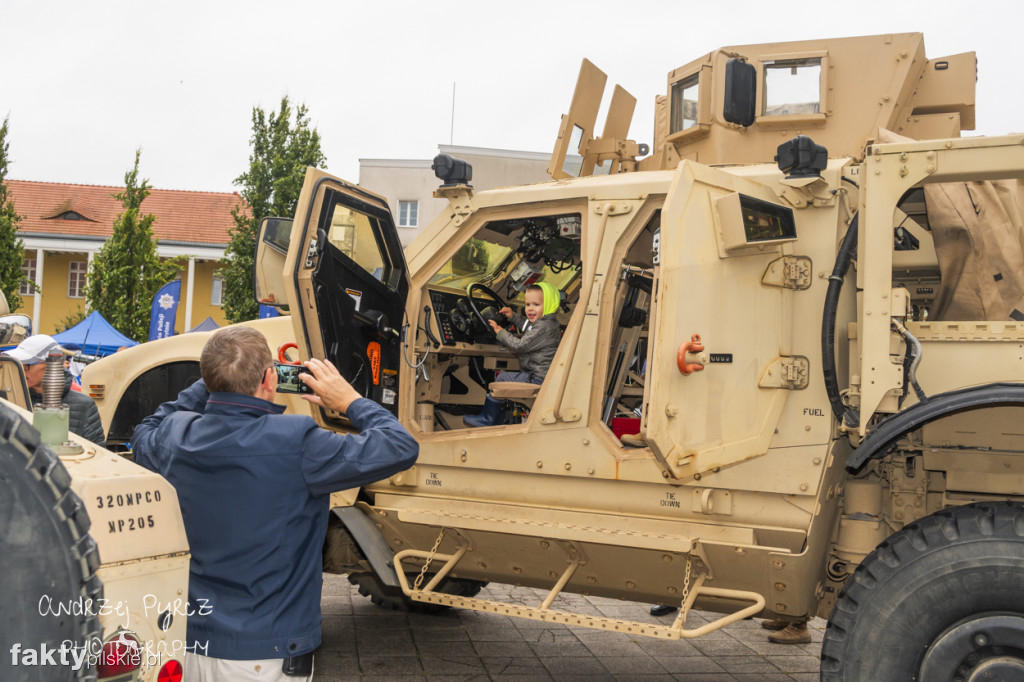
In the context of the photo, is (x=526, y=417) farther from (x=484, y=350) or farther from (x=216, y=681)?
(x=216, y=681)

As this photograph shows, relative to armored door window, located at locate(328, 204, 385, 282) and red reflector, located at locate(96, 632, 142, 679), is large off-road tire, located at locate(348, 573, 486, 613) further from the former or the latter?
red reflector, located at locate(96, 632, 142, 679)

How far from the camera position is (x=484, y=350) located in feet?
18.0

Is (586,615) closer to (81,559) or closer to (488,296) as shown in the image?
(488,296)

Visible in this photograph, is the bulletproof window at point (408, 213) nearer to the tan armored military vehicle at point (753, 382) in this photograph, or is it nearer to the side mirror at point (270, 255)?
the tan armored military vehicle at point (753, 382)

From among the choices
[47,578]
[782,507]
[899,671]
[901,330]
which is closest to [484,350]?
[782,507]

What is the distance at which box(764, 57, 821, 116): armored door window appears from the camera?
5223 mm

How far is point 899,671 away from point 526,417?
6.83 ft

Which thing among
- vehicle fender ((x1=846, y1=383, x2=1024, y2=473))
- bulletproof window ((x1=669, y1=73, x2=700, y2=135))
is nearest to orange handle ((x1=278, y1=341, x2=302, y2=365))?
bulletproof window ((x1=669, y1=73, x2=700, y2=135))

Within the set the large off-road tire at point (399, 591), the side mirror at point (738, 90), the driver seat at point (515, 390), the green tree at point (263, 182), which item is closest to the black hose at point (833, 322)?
the side mirror at point (738, 90)

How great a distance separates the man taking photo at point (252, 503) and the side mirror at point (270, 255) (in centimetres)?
193

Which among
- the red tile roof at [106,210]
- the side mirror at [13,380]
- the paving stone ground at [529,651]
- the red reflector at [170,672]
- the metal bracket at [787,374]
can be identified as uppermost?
the red tile roof at [106,210]

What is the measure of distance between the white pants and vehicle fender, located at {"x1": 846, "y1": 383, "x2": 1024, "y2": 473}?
2.39m

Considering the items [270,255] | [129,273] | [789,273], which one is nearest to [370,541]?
[270,255]

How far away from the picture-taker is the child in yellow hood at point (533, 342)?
16.2 feet
